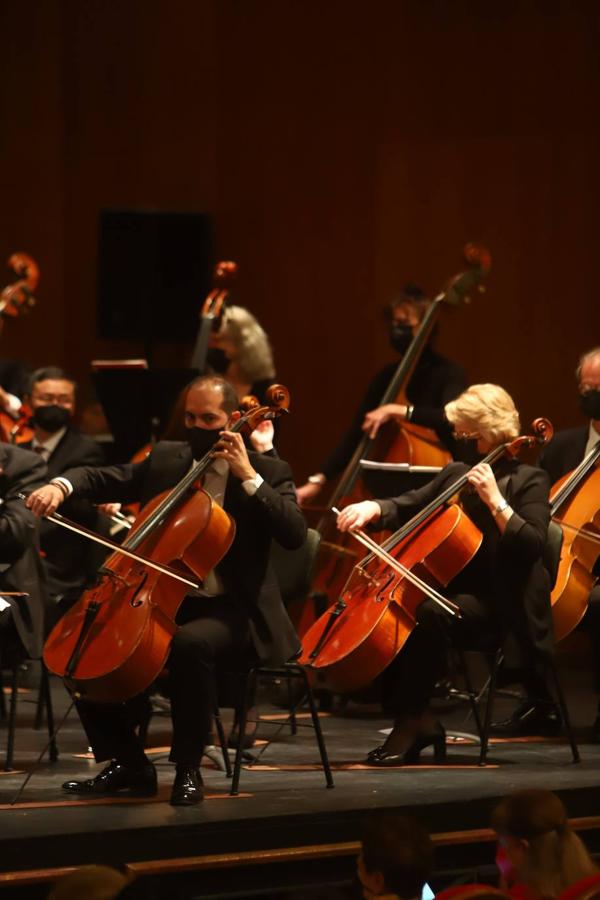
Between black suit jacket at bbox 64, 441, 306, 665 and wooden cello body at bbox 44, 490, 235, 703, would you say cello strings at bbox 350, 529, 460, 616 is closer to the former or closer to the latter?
black suit jacket at bbox 64, 441, 306, 665

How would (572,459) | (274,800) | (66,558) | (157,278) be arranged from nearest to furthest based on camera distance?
1. (274,800)
2. (572,459)
3. (66,558)
4. (157,278)

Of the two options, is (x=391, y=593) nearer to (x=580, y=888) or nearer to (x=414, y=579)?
(x=414, y=579)

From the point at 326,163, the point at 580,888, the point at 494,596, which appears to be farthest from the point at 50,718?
the point at 326,163

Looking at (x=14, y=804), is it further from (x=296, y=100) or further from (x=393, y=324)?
(x=296, y=100)

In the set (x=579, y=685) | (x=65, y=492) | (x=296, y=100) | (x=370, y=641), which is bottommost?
(x=579, y=685)

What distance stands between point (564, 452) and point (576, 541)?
0.42 m

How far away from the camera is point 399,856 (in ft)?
8.08

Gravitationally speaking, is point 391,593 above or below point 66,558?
above

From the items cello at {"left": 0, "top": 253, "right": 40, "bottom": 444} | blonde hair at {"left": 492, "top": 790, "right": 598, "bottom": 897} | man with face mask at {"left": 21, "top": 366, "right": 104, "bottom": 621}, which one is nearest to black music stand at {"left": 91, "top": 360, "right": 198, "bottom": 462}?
man with face mask at {"left": 21, "top": 366, "right": 104, "bottom": 621}

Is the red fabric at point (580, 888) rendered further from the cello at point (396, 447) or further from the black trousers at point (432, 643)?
the cello at point (396, 447)

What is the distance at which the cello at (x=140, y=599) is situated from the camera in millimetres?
3529

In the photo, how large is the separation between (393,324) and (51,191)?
2856 mm

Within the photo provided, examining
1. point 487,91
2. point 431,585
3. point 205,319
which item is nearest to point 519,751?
point 431,585

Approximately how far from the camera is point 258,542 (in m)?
3.93
